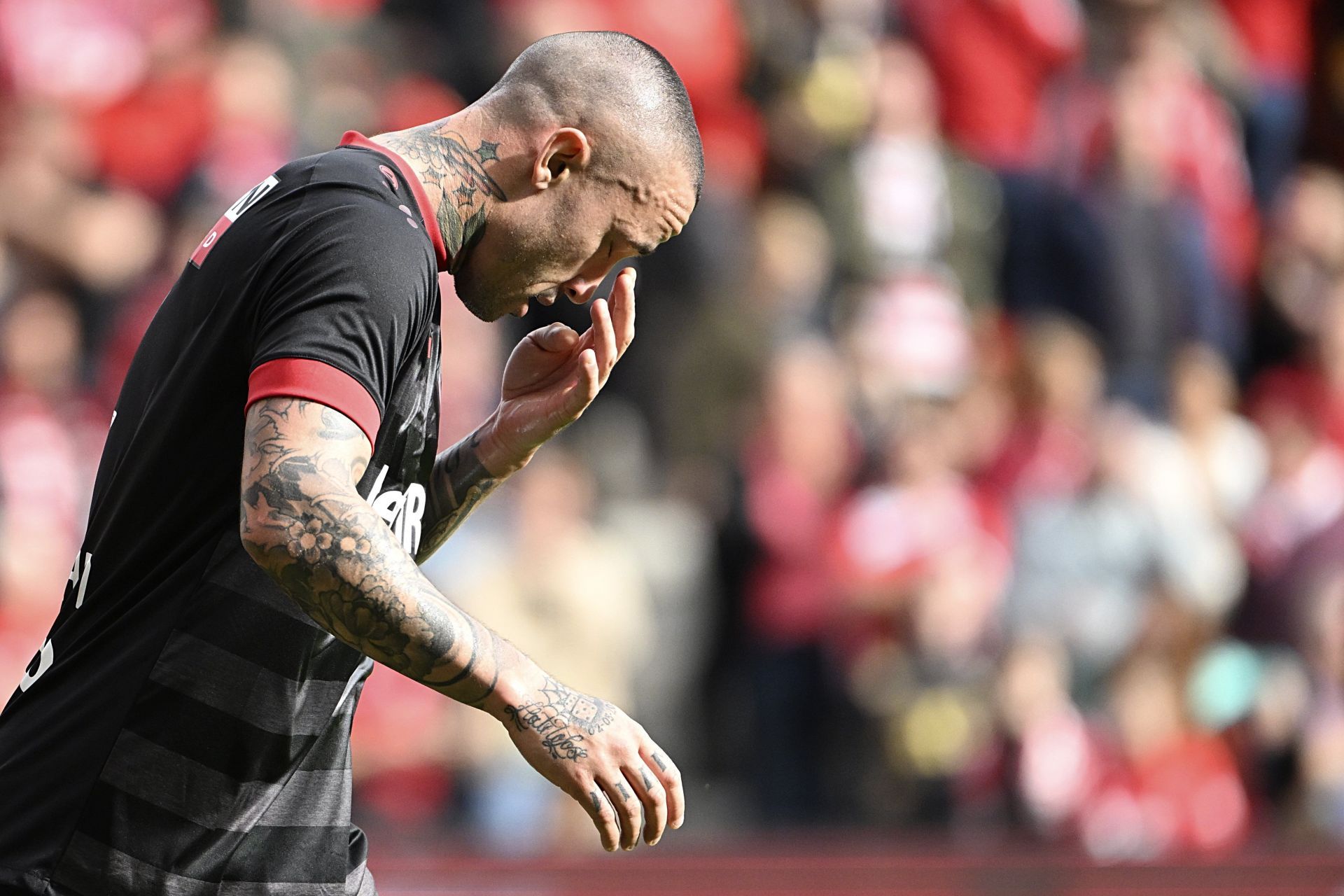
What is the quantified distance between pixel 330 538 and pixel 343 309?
1.00 ft

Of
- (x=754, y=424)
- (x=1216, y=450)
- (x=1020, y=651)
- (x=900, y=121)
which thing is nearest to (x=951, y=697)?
(x=1020, y=651)

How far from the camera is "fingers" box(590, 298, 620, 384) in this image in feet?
9.64

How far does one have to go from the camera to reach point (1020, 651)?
714 centimetres

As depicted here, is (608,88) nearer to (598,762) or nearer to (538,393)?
(538,393)

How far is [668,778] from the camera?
2.43 m

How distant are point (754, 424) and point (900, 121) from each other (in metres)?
1.94

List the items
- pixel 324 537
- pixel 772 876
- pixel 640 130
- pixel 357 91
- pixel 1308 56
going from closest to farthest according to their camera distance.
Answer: pixel 324 537, pixel 640 130, pixel 772 876, pixel 357 91, pixel 1308 56

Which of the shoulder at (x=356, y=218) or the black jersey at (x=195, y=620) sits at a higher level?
the shoulder at (x=356, y=218)

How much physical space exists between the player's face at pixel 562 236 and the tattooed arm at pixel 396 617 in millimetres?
584

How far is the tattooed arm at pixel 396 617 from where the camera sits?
2.24m

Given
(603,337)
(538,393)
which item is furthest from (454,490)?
(603,337)

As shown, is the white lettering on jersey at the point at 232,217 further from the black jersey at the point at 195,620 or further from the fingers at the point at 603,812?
the fingers at the point at 603,812

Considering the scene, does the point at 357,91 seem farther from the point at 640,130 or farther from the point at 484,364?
the point at 640,130

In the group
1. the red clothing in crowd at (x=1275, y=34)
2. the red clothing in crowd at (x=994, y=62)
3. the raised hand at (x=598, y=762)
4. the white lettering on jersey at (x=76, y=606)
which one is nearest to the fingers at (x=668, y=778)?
the raised hand at (x=598, y=762)
